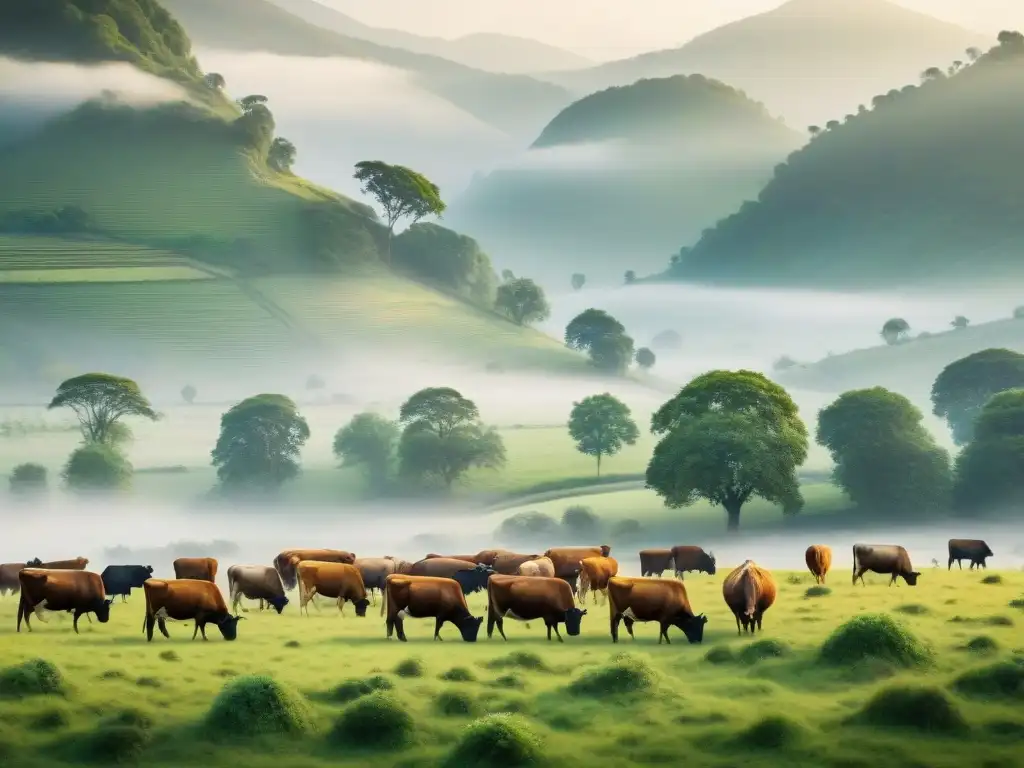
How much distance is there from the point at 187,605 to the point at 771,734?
19.6m

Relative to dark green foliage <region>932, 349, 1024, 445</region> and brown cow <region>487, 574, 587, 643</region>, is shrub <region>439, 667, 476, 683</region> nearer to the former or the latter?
brown cow <region>487, 574, 587, 643</region>

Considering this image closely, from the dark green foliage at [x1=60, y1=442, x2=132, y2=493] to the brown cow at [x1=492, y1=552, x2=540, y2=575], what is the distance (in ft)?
293

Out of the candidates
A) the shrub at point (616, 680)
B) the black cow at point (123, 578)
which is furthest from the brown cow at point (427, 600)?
the black cow at point (123, 578)

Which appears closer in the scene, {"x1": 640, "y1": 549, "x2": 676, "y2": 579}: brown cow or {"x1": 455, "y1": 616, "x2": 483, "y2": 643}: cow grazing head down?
{"x1": 455, "y1": 616, "x2": 483, "y2": 643}: cow grazing head down

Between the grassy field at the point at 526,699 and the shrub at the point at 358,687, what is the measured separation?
0.15 feet

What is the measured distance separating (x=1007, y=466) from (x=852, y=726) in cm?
8333

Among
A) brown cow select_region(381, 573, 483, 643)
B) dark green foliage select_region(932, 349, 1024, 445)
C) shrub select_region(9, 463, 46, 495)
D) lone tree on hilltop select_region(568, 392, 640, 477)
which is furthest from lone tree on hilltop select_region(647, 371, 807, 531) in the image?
shrub select_region(9, 463, 46, 495)

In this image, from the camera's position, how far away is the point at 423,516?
14338cm

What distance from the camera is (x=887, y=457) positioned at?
4402 inches

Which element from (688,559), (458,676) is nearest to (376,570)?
(688,559)

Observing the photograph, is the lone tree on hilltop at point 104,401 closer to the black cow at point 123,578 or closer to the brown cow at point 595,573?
the black cow at point 123,578

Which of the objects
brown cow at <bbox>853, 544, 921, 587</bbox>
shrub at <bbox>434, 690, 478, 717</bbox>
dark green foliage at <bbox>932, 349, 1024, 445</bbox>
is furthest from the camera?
dark green foliage at <bbox>932, 349, 1024, 445</bbox>

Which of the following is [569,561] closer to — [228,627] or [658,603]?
[658,603]

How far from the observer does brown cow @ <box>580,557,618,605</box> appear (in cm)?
5400
